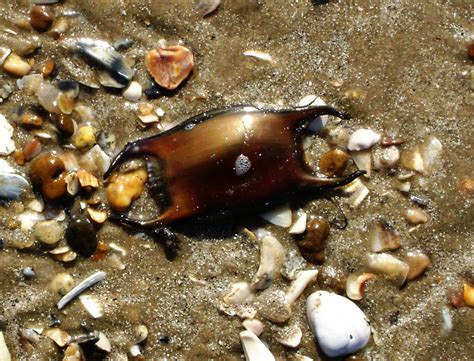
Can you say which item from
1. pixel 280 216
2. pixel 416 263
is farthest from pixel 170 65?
pixel 416 263

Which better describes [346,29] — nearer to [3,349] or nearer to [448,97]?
[448,97]

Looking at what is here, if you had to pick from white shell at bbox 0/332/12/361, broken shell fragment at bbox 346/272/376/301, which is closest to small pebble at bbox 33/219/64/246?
white shell at bbox 0/332/12/361

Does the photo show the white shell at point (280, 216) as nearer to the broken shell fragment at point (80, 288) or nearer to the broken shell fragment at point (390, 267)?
the broken shell fragment at point (390, 267)

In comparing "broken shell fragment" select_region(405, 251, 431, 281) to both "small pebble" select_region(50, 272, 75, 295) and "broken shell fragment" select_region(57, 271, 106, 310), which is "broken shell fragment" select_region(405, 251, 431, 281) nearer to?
"broken shell fragment" select_region(57, 271, 106, 310)

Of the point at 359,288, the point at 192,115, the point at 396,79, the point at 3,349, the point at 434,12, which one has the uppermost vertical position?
the point at 434,12

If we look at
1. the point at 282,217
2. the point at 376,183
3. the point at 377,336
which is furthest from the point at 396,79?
the point at 377,336
